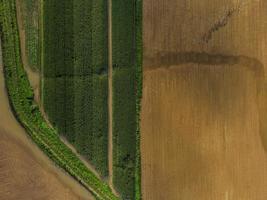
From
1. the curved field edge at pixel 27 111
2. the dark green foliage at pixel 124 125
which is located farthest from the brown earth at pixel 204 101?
the curved field edge at pixel 27 111

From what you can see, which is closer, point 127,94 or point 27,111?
point 27,111

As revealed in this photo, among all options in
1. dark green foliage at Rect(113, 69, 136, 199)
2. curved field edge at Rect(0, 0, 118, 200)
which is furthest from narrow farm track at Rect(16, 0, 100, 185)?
dark green foliage at Rect(113, 69, 136, 199)

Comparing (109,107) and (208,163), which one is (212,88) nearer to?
(208,163)

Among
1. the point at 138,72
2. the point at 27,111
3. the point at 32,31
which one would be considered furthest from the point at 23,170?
the point at 138,72

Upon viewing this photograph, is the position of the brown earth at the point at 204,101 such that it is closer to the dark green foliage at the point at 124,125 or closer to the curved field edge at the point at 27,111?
the dark green foliage at the point at 124,125

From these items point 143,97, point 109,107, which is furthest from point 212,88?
point 109,107

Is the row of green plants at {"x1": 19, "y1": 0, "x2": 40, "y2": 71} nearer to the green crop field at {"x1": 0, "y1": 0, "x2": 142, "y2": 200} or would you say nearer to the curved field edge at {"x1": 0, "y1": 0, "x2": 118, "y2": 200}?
the green crop field at {"x1": 0, "y1": 0, "x2": 142, "y2": 200}

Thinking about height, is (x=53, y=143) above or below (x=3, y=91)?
below

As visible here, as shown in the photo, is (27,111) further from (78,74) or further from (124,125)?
(124,125)
